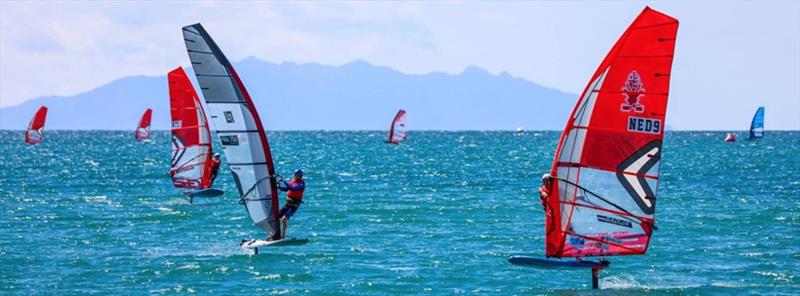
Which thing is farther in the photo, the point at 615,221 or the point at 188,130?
the point at 188,130

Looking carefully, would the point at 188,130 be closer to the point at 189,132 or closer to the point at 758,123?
the point at 189,132

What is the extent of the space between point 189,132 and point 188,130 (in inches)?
3.6

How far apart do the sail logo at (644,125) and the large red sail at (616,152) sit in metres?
0.02

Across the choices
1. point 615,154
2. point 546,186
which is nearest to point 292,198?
point 546,186

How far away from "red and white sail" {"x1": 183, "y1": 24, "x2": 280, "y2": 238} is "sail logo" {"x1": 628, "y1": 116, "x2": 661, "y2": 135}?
8.20m

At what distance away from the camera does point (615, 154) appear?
2273 cm

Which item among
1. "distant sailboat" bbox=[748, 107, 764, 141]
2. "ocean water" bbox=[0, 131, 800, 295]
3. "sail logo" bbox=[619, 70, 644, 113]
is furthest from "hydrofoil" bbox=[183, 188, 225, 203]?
"distant sailboat" bbox=[748, 107, 764, 141]

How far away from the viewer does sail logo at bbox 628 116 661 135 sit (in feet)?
73.4

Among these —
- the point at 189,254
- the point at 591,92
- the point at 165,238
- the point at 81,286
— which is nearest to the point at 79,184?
the point at 165,238

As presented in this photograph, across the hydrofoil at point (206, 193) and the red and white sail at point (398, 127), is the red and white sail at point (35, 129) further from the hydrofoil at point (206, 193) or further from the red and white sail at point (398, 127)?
the hydrofoil at point (206, 193)

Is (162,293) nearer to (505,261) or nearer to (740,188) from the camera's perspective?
Answer: (505,261)

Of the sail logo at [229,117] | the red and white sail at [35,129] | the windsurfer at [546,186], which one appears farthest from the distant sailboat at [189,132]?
the red and white sail at [35,129]

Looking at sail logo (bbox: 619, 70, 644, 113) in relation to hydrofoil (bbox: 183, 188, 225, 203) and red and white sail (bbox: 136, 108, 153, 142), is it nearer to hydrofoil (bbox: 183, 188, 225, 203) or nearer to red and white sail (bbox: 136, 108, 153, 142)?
hydrofoil (bbox: 183, 188, 225, 203)

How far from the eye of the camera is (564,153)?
23.1 metres
